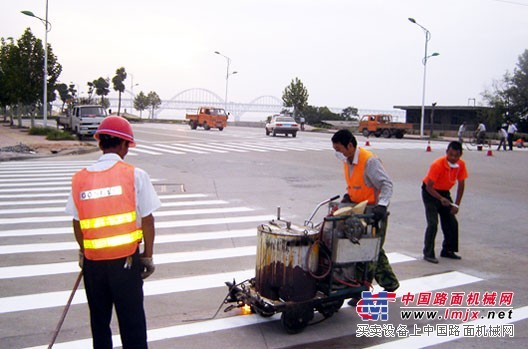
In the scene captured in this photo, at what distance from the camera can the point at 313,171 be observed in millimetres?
→ 16984

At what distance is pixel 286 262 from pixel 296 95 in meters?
69.8

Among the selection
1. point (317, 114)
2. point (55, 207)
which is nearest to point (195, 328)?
point (55, 207)

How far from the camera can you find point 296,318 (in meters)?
4.48

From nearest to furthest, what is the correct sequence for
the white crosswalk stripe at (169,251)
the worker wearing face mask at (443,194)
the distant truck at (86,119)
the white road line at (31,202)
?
the white crosswalk stripe at (169,251)
the worker wearing face mask at (443,194)
the white road line at (31,202)
the distant truck at (86,119)

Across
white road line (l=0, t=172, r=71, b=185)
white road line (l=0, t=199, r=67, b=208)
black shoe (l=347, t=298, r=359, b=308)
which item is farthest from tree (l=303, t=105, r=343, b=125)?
black shoe (l=347, t=298, r=359, b=308)

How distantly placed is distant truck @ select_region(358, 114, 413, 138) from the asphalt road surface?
28.7m

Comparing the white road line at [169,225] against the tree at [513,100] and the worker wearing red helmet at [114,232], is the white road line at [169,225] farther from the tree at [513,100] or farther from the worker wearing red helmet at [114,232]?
the tree at [513,100]

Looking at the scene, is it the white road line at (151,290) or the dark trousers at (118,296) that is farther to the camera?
the white road line at (151,290)

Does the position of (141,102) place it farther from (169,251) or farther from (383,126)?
(169,251)

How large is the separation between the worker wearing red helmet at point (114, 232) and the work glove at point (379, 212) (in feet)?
7.47

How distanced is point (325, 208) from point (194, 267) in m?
4.93

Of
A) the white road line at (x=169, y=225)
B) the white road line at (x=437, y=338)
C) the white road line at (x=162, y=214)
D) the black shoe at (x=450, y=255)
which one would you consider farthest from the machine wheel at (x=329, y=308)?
the white road line at (x=162, y=214)

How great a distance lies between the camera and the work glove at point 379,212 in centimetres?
475

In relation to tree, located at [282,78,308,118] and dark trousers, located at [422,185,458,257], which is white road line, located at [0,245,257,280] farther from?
tree, located at [282,78,308,118]
